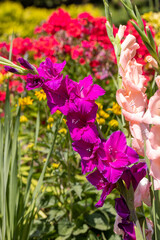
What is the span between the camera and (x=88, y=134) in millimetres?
649

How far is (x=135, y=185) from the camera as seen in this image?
70 cm

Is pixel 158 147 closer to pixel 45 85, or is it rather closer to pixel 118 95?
pixel 118 95

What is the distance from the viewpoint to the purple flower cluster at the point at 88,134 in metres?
0.65

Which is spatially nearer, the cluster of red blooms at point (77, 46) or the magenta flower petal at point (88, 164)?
the magenta flower petal at point (88, 164)

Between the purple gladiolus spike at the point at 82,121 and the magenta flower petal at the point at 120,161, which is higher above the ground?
the purple gladiolus spike at the point at 82,121

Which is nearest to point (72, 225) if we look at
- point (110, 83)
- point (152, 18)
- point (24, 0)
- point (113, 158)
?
point (113, 158)

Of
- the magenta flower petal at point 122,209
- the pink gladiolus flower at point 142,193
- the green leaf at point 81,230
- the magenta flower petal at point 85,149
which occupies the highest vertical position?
the magenta flower petal at point 85,149

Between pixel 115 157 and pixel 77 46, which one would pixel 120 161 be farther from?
pixel 77 46

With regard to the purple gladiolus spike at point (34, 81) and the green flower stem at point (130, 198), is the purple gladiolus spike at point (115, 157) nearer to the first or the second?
the green flower stem at point (130, 198)

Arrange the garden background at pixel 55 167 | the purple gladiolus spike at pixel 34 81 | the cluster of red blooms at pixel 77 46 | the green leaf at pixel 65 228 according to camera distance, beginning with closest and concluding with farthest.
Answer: the purple gladiolus spike at pixel 34 81
the garden background at pixel 55 167
the green leaf at pixel 65 228
the cluster of red blooms at pixel 77 46

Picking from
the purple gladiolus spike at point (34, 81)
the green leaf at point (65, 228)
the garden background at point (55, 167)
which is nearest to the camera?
the purple gladiolus spike at point (34, 81)

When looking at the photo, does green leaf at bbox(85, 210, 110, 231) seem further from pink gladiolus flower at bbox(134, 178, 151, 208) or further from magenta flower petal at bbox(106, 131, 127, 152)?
magenta flower petal at bbox(106, 131, 127, 152)

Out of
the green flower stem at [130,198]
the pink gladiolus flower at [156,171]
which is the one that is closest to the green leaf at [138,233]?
the green flower stem at [130,198]

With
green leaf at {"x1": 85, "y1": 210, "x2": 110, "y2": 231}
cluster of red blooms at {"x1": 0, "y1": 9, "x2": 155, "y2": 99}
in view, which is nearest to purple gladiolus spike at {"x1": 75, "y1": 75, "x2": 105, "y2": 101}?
green leaf at {"x1": 85, "y1": 210, "x2": 110, "y2": 231}
